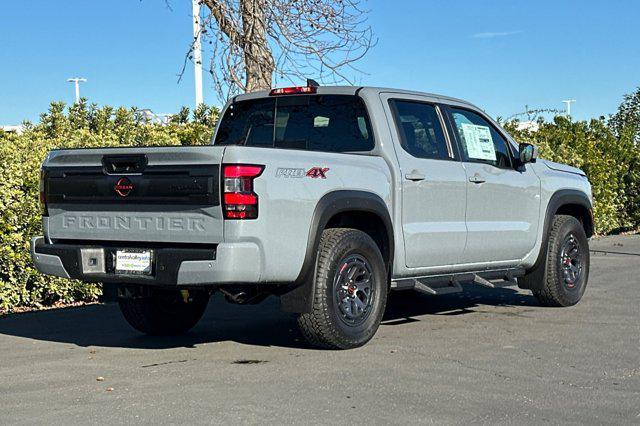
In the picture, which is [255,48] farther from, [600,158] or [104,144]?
[600,158]

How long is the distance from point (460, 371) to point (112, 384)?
2244 millimetres

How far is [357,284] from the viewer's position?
24.1ft

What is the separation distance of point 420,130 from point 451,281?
1.29m

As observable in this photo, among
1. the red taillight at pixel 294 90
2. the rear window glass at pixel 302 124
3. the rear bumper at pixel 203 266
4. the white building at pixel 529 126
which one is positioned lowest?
the rear bumper at pixel 203 266

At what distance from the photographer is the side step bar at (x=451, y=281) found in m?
7.90

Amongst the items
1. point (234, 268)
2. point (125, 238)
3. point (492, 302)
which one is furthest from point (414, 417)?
point (492, 302)

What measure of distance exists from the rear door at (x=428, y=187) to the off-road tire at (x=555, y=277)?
1.45 meters

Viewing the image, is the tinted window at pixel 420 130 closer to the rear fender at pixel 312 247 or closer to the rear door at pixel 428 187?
the rear door at pixel 428 187

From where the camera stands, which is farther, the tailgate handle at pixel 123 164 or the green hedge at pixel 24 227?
the green hedge at pixel 24 227

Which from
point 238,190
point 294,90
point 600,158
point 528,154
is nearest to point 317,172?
point 238,190

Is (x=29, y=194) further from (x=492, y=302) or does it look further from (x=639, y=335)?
(x=639, y=335)

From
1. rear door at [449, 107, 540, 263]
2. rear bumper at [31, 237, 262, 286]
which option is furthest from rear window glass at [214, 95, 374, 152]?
rear bumper at [31, 237, 262, 286]

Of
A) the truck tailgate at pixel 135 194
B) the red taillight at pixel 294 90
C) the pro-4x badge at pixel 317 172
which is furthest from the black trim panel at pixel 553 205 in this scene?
the truck tailgate at pixel 135 194

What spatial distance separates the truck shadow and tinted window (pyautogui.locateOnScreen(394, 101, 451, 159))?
158 cm
